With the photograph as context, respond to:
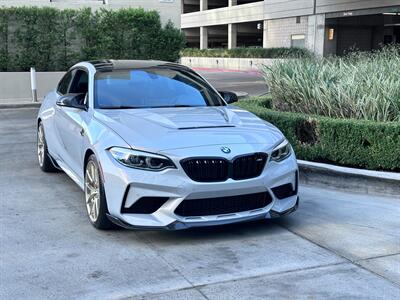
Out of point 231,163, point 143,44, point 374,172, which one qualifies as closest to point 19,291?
point 231,163

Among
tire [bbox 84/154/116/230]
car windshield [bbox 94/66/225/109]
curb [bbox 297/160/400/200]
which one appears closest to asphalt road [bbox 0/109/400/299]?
tire [bbox 84/154/116/230]

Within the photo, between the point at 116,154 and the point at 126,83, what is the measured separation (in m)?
1.54

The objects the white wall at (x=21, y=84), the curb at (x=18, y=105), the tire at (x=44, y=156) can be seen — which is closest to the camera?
the tire at (x=44, y=156)

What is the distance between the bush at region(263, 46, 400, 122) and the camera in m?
7.55

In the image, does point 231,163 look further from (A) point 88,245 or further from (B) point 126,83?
(B) point 126,83

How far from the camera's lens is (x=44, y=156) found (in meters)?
7.57

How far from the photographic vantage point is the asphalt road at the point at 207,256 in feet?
13.0

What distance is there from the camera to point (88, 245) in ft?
15.8

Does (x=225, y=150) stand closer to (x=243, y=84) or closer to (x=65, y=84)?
(x=65, y=84)

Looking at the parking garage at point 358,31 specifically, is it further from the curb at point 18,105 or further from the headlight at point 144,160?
the headlight at point 144,160

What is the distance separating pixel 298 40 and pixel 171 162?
1513 inches

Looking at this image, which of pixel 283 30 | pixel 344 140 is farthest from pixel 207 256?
pixel 283 30

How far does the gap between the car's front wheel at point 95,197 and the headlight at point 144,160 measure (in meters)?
0.36

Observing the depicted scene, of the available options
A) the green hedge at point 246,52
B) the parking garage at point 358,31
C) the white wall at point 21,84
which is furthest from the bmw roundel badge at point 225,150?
the parking garage at point 358,31
